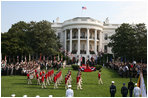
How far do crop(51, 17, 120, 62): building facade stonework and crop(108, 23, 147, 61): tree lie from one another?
974 centimetres

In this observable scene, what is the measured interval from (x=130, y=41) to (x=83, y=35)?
56.9 feet

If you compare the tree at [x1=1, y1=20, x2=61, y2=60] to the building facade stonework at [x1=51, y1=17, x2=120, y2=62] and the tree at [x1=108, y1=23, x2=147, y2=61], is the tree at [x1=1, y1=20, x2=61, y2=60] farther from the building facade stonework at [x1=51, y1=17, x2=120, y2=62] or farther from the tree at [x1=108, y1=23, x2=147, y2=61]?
the tree at [x1=108, y1=23, x2=147, y2=61]

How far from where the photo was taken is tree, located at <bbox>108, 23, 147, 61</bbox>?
1182 inches

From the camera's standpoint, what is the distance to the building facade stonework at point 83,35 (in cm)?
4347

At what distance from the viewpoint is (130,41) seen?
3175 cm

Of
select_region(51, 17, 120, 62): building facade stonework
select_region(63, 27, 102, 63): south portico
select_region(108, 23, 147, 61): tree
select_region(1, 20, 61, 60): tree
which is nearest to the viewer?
select_region(108, 23, 147, 61): tree

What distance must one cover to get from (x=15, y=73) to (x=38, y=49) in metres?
12.4

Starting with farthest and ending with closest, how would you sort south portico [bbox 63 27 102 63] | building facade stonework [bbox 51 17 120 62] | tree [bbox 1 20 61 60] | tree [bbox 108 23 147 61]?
building facade stonework [bbox 51 17 120 62] < south portico [bbox 63 27 102 63] < tree [bbox 1 20 61 60] < tree [bbox 108 23 147 61]

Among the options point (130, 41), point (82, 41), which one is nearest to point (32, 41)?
point (82, 41)

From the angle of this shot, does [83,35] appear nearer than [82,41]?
No

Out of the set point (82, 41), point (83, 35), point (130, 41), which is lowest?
point (130, 41)

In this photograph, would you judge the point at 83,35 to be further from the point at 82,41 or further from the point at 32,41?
the point at 32,41

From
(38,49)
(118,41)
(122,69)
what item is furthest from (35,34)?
(122,69)

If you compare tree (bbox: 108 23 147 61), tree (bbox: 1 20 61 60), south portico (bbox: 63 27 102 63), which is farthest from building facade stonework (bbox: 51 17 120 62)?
tree (bbox: 108 23 147 61)
